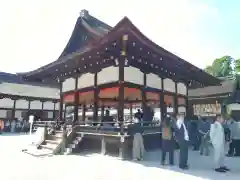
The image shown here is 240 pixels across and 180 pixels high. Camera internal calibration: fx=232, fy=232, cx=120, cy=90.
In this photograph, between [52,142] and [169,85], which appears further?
[169,85]

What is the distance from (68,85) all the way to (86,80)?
6.59 feet

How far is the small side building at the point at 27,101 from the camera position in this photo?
26953 millimetres

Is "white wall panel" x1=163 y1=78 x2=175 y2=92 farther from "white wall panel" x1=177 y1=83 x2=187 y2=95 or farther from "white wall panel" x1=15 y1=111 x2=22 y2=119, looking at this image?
"white wall panel" x1=15 y1=111 x2=22 y2=119

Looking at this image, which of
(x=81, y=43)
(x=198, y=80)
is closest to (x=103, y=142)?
(x=81, y=43)

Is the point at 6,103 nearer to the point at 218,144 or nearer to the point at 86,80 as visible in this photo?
the point at 86,80

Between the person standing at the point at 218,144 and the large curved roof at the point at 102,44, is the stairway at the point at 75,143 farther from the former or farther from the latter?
the person standing at the point at 218,144

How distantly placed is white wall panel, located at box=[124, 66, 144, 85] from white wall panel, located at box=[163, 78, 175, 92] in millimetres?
2374

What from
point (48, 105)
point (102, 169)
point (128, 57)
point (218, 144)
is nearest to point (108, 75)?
point (128, 57)

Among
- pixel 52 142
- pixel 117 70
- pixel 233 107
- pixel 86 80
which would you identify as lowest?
pixel 52 142

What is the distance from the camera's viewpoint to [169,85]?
537 inches

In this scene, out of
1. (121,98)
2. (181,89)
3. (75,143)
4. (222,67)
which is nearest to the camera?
(121,98)

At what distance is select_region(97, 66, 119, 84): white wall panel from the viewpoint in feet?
34.2

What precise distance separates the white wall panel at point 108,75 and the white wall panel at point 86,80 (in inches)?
23.8

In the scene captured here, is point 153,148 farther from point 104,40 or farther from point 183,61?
point 104,40
